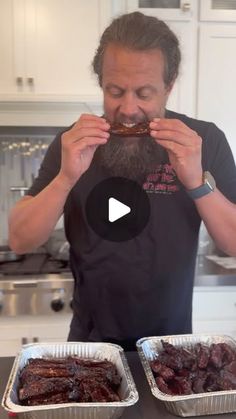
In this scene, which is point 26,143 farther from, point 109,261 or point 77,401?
point 77,401

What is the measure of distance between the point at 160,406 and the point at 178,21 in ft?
6.96

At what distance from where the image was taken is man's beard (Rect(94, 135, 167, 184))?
4.47 feet

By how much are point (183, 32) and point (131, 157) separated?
139 cm

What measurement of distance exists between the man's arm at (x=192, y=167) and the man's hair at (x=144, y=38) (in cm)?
26

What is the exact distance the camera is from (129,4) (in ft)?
7.98

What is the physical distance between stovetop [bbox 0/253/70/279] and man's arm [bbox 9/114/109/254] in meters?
0.95

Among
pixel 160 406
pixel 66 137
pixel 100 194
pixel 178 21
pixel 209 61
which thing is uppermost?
pixel 178 21

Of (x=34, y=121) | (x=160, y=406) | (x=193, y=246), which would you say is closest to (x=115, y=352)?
(x=160, y=406)

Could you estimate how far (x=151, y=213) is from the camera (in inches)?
54.6

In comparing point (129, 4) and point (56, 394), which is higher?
point (129, 4)

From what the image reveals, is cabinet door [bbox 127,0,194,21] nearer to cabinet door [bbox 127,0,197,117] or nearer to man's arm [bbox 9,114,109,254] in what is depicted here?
cabinet door [bbox 127,0,197,117]

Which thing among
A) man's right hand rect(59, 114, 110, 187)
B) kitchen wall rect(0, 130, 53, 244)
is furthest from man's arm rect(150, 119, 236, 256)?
A: kitchen wall rect(0, 130, 53, 244)

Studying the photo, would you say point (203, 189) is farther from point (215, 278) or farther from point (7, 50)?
point (7, 50)

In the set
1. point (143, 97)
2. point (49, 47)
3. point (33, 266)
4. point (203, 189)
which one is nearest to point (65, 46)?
point (49, 47)
